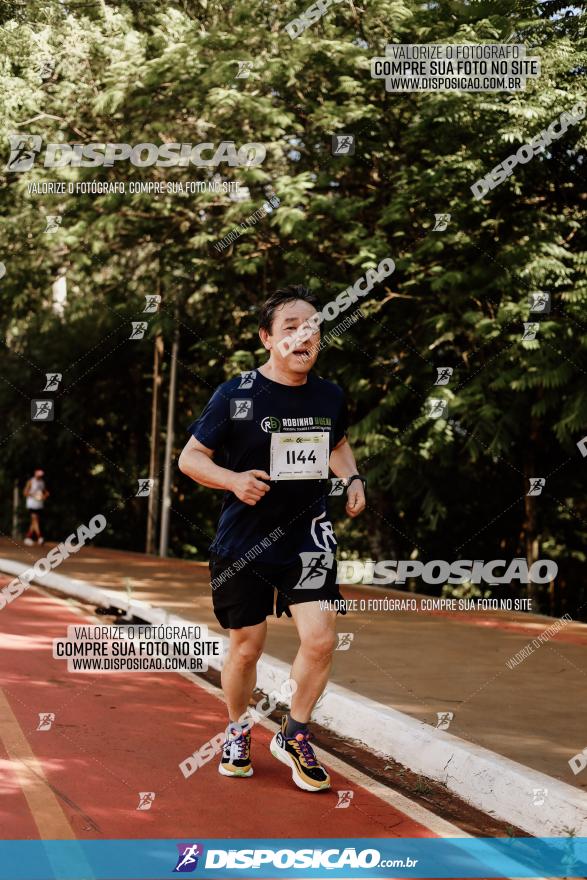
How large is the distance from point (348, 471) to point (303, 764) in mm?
1433

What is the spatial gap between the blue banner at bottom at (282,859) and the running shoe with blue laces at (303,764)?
2.16ft

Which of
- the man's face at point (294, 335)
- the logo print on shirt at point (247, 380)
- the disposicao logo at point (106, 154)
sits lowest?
the logo print on shirt at point (247, 380)

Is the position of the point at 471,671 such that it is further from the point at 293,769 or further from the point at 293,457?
the point at 293,457

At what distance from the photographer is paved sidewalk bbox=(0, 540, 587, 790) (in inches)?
253

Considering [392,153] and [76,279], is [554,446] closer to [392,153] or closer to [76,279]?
[392,153]

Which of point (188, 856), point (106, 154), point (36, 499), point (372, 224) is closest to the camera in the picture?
point (188, 856)

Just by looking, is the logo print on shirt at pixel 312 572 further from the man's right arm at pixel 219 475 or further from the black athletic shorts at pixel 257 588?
the man's right arm at pixel 219 475

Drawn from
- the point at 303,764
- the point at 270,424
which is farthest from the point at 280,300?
the point at 303,764

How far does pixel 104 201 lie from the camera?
15.4 m

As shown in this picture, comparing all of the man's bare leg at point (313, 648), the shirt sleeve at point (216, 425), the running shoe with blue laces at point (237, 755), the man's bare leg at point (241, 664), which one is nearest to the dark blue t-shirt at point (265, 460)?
the shirt sleeve at point (216, 425)

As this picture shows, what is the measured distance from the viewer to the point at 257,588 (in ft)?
17.3

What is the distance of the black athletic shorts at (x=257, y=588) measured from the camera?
525 centimetres

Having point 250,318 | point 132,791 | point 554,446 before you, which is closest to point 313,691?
point 132,791

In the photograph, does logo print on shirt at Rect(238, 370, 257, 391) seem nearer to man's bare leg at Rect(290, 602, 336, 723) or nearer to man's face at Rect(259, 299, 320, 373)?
man's face at Rect(259, 299, 320, 373)
